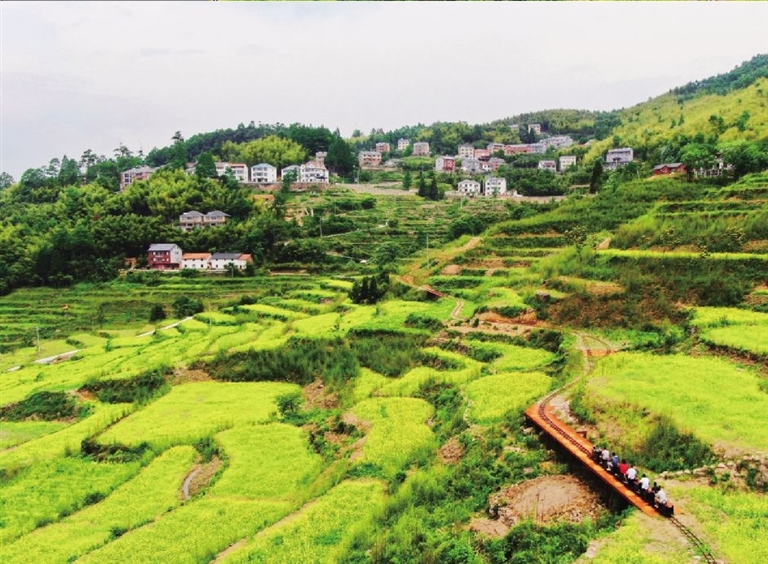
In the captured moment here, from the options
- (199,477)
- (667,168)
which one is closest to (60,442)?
(199,477)

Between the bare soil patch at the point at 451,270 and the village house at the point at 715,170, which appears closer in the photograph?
the bare soil patch at the point at 451,270

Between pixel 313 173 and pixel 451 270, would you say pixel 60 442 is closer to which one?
pixel 451 270

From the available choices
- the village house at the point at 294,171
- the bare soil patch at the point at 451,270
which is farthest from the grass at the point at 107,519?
the village house at the point at 294,171

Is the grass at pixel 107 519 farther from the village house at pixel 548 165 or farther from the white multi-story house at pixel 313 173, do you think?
the village house at pixel 548 165

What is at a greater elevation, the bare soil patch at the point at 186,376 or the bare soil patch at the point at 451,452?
the bare soil patch at the point at 451,452

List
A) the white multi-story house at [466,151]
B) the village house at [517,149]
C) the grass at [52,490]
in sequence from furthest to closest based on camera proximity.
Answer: the white multi-story house at [466,151]
the village house at [517,149]
the grass at [52,490]

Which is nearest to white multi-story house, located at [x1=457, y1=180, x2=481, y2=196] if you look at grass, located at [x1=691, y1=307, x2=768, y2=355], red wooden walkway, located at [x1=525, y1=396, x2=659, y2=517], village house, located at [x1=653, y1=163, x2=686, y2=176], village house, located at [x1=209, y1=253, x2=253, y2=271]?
village house, located at [x1=653, y1=163, x2=686, y2=176]
